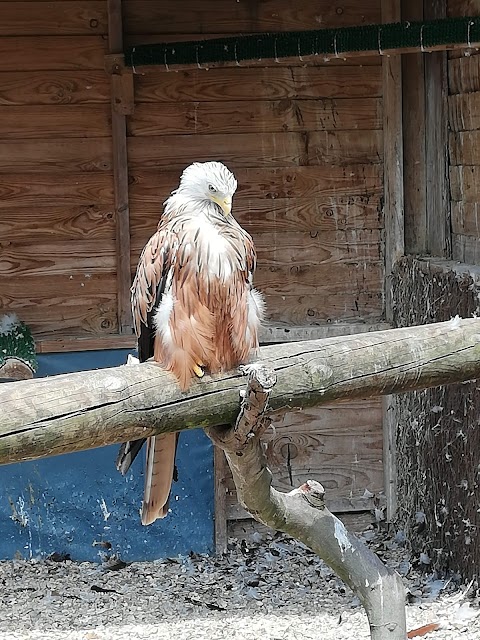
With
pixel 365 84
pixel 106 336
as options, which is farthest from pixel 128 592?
pixel 365 84

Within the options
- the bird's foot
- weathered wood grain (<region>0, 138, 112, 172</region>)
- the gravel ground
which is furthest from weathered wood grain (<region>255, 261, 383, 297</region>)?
the bird's foot

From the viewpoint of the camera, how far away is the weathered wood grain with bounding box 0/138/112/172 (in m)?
4.79

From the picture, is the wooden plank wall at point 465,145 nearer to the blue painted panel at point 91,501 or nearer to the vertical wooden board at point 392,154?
the vertical wooden board at point 392,154

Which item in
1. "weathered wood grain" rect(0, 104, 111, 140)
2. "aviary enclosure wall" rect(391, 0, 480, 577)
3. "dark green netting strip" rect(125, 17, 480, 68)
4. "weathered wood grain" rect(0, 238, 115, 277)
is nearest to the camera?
"dark green netting strip" rect(125, 17, 480, 68)

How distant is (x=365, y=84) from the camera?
4949 mm

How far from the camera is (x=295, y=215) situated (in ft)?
16.4

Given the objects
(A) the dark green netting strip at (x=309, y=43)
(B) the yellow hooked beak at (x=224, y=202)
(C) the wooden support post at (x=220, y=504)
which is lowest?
(C) the wooden support post at (x=220, y=504)

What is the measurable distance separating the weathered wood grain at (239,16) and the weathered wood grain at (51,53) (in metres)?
0.19

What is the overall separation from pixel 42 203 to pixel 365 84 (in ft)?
5.24

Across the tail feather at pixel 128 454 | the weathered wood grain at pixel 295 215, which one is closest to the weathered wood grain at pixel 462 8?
the weathered wood grain at pixel 295 215

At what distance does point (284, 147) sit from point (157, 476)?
2.24 metres

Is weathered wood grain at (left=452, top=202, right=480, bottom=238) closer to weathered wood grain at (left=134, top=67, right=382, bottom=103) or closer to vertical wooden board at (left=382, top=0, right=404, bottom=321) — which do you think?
vertical wooden board at (left=382, top=0, right=404, bottom=321)

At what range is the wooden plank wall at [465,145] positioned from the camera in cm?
444

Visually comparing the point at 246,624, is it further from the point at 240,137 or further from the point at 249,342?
the point at 240,137
